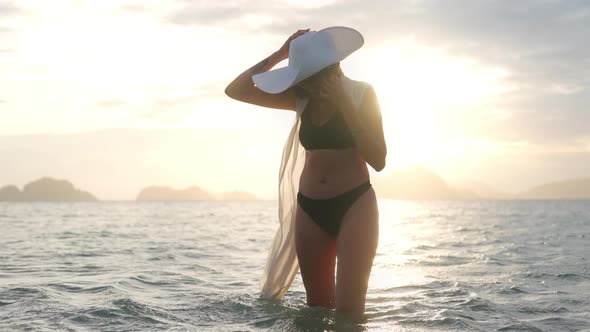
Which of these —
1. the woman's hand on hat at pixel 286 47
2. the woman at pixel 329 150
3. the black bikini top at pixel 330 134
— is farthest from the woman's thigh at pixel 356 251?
the woman's hand on hat at pixel 286 47

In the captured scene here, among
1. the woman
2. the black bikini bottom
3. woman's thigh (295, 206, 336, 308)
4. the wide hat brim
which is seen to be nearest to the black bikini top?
the woman

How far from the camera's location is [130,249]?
15.3 meters

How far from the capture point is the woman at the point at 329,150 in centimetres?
441

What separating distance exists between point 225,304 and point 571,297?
4.52 meters

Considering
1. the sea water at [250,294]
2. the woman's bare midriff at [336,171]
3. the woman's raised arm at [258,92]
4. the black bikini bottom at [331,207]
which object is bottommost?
the sea water at [250,294]

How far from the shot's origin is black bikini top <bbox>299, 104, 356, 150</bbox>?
15.2 feet

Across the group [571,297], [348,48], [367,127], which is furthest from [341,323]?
[571,297]

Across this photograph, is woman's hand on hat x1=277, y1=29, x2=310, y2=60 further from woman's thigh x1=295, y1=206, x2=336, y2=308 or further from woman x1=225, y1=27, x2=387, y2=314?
woman's thigh x1=295, y1=206, x2=336, y2=308

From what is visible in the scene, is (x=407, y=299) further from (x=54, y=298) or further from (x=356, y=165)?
(x=54, y=298)

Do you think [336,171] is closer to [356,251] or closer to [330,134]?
[330,134]

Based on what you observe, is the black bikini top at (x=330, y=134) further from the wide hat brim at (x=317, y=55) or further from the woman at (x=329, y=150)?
the wide hat brim at (x=317, y=55)

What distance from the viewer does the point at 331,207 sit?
4.81 meters

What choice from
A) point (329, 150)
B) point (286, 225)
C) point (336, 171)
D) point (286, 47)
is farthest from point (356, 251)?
point (286, 47)

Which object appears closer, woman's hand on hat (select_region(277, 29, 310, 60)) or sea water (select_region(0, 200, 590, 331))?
woman's hand on hat (select_region(277, 29, 310, 60))
